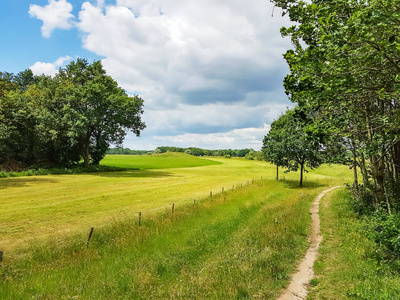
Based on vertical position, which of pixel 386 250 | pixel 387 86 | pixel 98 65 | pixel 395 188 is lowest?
pixel 386 250

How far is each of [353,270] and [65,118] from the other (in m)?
49.9

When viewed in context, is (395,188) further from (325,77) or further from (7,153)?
(7,153)

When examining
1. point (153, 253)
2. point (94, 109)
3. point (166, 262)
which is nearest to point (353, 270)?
point (166, 262)

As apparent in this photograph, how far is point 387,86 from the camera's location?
7523 millimetres

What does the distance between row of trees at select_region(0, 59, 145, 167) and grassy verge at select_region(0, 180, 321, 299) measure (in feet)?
126

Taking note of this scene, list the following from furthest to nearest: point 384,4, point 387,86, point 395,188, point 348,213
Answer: point 348,213, point 395,188, point 387,86, point 384,4

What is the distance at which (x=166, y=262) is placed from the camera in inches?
398

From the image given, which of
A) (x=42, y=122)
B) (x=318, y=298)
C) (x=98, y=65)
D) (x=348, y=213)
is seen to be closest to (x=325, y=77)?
(x=318, y=298)

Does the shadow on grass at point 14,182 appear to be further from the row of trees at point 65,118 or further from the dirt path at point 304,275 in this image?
the dirt path at point 304,275

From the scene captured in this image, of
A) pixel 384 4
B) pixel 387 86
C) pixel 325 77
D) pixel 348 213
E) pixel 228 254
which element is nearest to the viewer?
pixel 384 4

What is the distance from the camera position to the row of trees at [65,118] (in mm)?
44906

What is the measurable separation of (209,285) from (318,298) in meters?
3.47

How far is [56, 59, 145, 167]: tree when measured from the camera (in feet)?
153

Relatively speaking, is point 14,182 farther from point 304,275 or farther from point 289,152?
point 289,152
